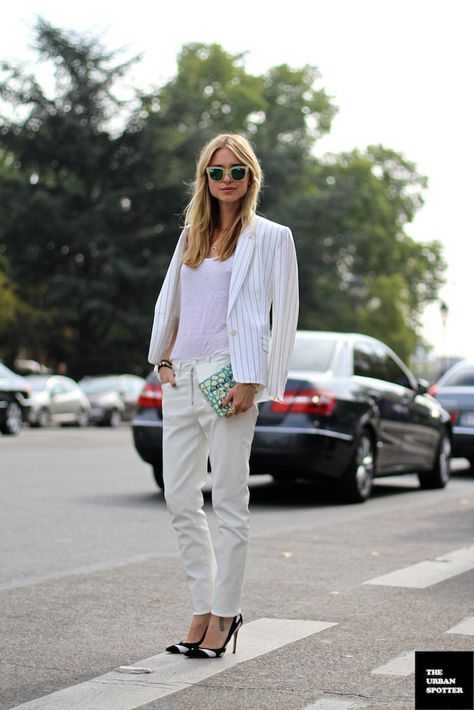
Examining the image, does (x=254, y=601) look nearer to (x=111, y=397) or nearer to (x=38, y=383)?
(x=38, y=383)

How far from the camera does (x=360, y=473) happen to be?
40.4ft

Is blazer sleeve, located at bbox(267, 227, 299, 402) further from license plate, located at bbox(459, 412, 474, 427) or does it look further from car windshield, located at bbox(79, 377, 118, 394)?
car windshield, located at bbox(79, 377, 118, 394)

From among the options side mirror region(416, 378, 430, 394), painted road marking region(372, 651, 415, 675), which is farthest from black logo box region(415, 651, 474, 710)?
side mirror region(416, 378, 430, 394)

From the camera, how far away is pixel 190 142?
48062mm

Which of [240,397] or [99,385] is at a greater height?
[240,397]

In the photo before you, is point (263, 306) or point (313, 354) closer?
point (263, 306)

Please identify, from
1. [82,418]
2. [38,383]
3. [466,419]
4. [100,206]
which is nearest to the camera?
[466,419]

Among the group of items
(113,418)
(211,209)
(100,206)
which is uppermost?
(100,206)

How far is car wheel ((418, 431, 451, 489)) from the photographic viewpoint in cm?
1460

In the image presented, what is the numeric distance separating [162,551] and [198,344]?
12.0 ft

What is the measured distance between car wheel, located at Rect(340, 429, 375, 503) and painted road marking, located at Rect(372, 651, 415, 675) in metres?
7.04

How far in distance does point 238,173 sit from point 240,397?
88 centimetres

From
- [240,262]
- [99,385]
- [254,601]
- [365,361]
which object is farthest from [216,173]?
[99,385]

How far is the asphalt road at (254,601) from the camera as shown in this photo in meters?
4.58
